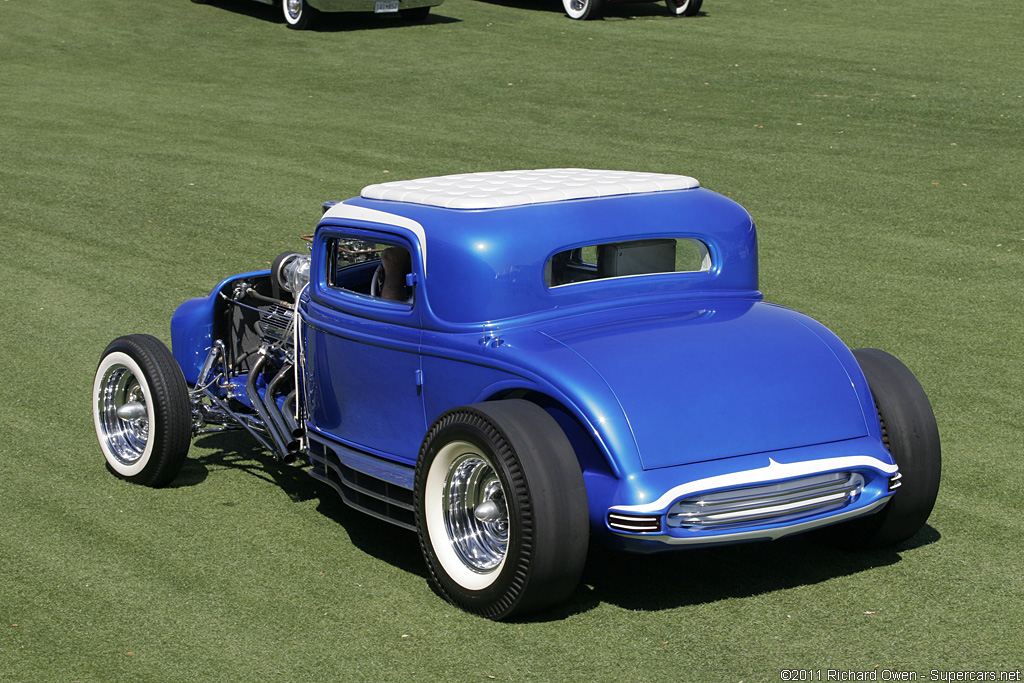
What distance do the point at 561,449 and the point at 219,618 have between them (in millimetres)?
1700

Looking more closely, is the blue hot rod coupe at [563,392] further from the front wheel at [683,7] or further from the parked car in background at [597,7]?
the front wheel at [683,7]

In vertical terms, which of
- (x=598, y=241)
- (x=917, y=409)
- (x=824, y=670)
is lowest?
(x=824, y=670)

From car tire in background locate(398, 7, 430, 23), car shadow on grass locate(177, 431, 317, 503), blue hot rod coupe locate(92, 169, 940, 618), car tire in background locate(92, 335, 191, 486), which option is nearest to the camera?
blue hot rod coupe locate(92, 169, 940, 618)

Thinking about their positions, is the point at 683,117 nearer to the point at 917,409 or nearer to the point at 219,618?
the point at 917,409

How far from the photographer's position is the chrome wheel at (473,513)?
5012 mm

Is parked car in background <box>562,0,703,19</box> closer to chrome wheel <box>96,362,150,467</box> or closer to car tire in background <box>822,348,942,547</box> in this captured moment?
chrome wheel <box>96,362,150,467</box>

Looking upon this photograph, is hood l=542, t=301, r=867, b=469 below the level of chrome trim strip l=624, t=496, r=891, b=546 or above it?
above

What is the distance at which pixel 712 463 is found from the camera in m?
4.67

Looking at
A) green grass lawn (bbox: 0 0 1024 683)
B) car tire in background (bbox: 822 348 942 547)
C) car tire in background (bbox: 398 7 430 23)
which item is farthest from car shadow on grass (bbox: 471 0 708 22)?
car tire in background (bbox: 822 348 942 547)

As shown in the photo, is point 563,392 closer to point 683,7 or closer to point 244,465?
point 244,465

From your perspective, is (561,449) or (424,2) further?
(424,2)

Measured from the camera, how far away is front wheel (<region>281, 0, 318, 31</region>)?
883 inches

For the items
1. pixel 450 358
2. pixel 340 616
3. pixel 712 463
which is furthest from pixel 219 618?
pixel 712 463

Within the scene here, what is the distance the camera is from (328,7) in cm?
2189
